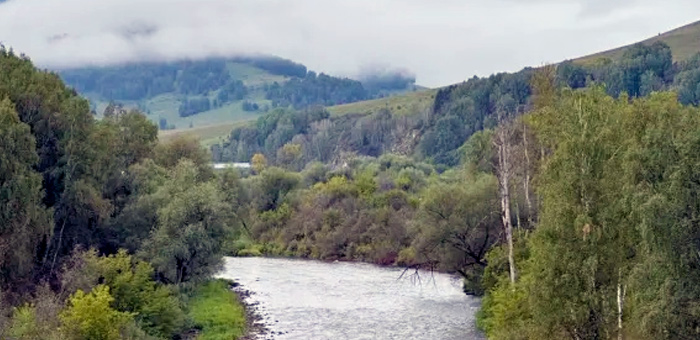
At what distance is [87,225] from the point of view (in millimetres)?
69750

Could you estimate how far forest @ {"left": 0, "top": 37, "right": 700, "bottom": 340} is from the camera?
38906 mm

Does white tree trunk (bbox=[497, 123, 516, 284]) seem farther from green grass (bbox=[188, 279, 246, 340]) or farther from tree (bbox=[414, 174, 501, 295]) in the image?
green grass (bbox=[188, 279, 246, 340])

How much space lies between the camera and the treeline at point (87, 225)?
5188 centimetres

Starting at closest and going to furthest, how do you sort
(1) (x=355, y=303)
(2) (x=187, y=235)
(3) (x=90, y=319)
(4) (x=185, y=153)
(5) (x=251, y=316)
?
(3) (x=90, y=319) → (2) (x=187, y=235) → (5) (x=251, y=316) → (1) (x=355, y=303) → (4) (x=185, y=153)

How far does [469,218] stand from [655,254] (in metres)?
39.7

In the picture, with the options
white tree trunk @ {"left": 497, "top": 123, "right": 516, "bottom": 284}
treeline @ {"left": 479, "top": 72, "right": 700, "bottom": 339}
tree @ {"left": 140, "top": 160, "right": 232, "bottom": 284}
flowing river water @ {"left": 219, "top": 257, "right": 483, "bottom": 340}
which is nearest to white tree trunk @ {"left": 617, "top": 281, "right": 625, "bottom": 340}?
treeline @ {"left": 479, "top": 72, "right": 700, "bottom": 339}

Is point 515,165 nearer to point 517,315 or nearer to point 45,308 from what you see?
point 517,315

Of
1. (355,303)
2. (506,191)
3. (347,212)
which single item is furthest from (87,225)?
(347,212)

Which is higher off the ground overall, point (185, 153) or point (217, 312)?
point (185, 153)

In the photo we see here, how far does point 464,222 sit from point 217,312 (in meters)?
23.2

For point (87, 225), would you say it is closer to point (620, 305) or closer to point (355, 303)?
point (355, 303)

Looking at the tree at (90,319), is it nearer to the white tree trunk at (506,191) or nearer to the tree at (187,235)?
the tree at (187,235)

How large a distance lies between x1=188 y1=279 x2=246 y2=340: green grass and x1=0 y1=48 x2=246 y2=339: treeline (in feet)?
5.34

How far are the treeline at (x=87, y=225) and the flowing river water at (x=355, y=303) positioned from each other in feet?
29.2
